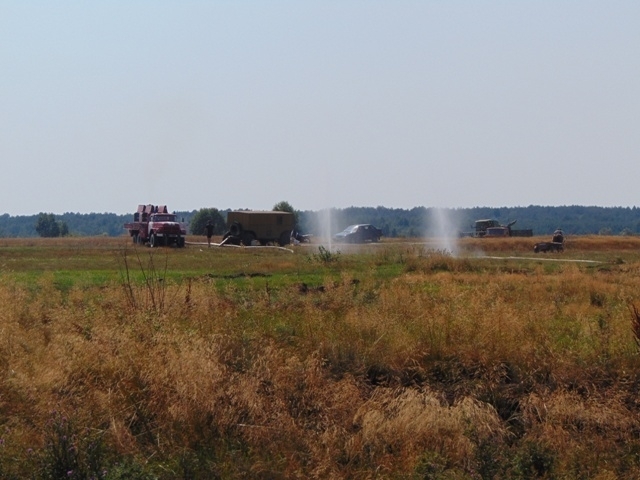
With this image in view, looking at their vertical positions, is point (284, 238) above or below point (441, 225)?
below

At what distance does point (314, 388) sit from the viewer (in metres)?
12.8

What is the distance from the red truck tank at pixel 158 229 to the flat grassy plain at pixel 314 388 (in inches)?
Result: 1431

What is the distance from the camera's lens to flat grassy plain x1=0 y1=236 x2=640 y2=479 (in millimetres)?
10664

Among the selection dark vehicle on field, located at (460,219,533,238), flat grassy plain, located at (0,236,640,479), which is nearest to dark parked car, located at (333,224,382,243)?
dark vehicle on field, located at (460,219,533,238)

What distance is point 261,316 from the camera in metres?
16.4

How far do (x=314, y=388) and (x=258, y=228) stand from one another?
48244 millimetres

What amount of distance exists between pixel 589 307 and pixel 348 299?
4741mm

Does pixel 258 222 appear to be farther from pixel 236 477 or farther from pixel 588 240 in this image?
pixel 236 477

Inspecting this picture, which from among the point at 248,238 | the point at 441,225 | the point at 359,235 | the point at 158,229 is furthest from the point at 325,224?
the point at 158,229

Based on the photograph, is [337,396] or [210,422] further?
[337,396]

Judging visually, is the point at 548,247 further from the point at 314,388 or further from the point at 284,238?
the point at 314,388

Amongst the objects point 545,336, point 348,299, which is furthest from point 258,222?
point 545,336

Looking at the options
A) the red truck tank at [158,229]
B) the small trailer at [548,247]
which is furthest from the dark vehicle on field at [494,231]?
the red truck tank at [158,229]

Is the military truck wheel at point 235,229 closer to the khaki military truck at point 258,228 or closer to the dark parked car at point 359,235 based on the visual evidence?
the khaki military truck at point 258,228
